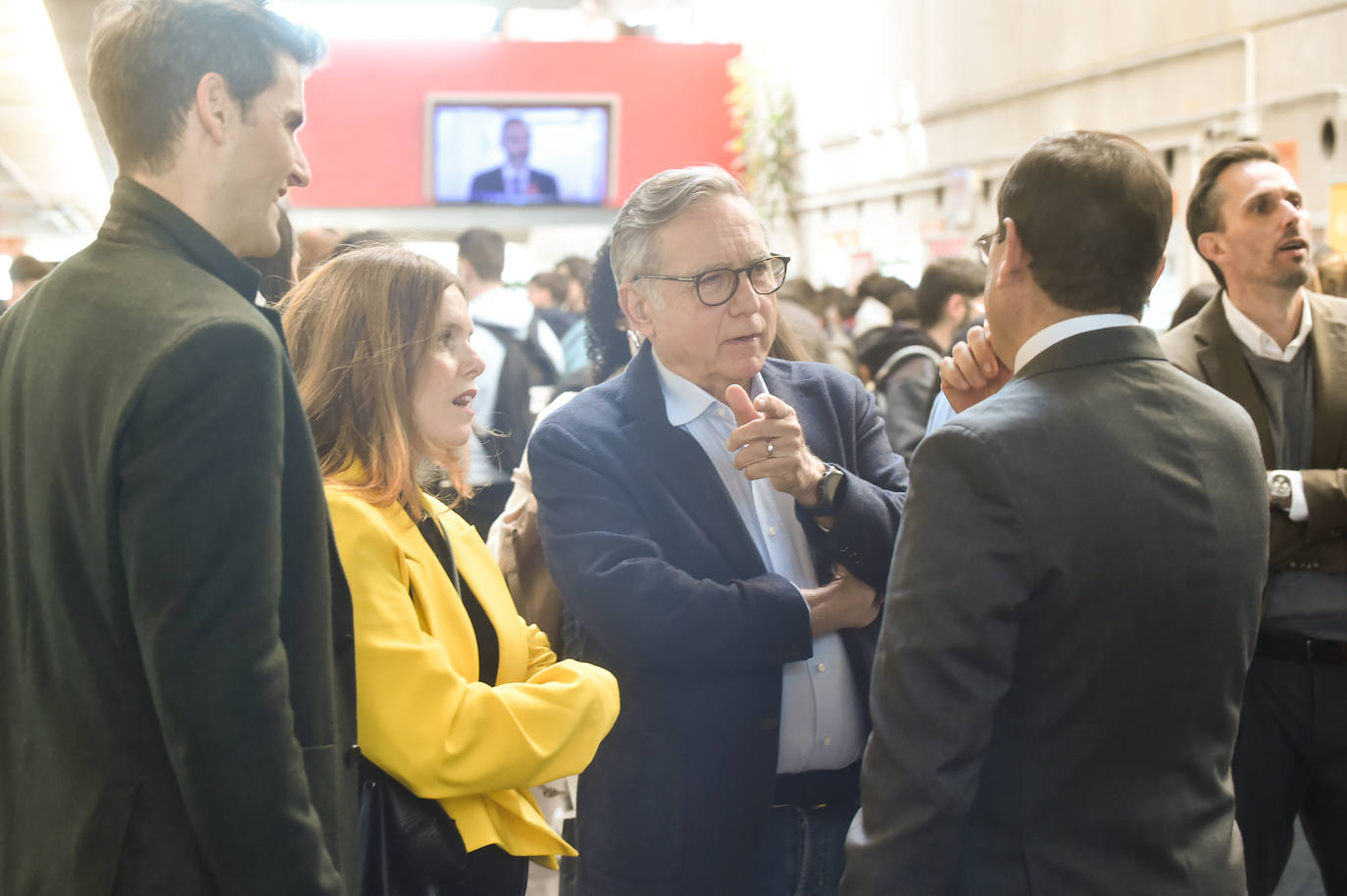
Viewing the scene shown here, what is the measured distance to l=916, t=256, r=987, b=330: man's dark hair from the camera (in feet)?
15.9

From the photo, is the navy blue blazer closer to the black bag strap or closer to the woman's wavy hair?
the black bag strap

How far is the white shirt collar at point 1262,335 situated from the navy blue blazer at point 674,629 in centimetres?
98

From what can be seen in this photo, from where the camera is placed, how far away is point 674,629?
67.7 inches

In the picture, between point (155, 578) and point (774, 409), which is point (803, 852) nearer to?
point (774, 409)

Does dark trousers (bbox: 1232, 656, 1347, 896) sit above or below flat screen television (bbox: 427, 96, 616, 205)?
below

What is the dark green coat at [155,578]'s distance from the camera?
46.2 inches

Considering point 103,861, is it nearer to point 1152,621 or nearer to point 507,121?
point 1152,621

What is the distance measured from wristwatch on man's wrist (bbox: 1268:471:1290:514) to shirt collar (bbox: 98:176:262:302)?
6.03 ft

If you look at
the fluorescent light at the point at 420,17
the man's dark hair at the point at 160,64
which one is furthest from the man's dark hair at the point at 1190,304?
the fluorescent light at the point at 420,17

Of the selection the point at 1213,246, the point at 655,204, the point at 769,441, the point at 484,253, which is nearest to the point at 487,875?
the point at 769,441

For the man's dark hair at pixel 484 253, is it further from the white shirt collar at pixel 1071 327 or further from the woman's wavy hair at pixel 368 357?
the white shirt collar at pixel 1071 327

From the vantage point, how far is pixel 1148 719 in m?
1.42

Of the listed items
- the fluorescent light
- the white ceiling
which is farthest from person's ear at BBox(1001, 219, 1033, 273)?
the fluorescent light

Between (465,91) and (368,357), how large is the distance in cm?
1125
